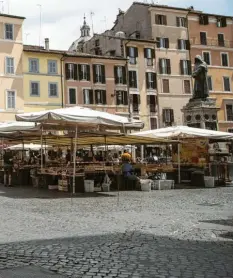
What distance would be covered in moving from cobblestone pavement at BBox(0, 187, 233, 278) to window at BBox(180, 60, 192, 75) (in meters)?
42.8

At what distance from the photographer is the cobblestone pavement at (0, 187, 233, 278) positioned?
5105 mm

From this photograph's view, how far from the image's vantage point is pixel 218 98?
5459cm

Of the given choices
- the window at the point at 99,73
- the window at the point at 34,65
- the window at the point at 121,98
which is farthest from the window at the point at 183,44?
the window at the point at 34,65

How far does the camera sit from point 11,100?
4362 cm

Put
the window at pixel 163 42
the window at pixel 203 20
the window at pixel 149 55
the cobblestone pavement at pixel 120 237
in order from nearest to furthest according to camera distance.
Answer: the cobblestone pavement at pixel 120 237 → the window at pixel 149 55 → the window at pixel 163 42 → the window at pixel 203 20

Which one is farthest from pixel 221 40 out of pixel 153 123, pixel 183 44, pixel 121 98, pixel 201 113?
pixel 201 113

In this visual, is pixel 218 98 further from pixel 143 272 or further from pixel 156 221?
pixel 143 272

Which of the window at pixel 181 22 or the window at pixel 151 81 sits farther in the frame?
the window at pixel 181 22

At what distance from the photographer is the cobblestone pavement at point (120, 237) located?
511 cm

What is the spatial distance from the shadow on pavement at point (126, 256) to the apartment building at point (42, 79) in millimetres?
38971

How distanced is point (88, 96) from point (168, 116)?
31.1 feet

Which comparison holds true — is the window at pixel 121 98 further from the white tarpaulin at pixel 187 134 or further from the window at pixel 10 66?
the white tarpaulin at pixel 187 134

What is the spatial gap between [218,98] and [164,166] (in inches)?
1512

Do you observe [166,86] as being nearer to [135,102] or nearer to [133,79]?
[133,79]
